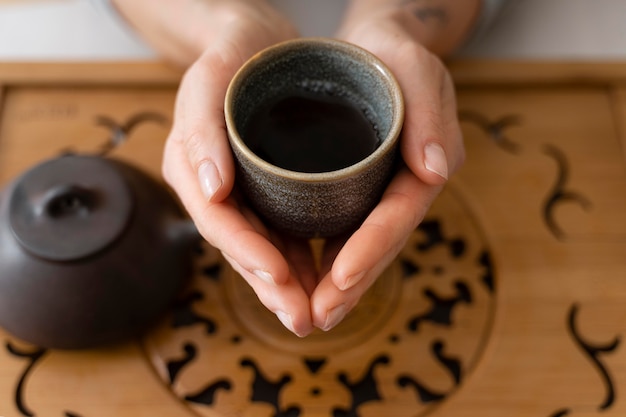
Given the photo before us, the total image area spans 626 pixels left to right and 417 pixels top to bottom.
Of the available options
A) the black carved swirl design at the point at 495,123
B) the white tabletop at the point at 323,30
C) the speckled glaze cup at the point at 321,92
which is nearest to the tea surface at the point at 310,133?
the speckled glaze cup at the point at 321,92

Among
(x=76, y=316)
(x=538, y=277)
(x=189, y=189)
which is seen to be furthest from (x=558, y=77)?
(x=76, y=316)

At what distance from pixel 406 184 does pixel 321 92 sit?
99 millimetres

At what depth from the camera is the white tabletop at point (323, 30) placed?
2.61 ft

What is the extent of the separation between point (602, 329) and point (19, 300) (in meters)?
0.53

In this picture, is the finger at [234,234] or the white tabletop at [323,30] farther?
the white tabletop at [323,30]

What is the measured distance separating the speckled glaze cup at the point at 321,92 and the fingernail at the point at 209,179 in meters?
0.02

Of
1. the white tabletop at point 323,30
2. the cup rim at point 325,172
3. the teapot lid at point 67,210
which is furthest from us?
the white tabletop at point 323,30

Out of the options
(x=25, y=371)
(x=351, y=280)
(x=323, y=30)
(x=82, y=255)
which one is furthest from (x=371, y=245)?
(x=323, y=30)

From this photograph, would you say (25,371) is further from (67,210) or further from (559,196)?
(559,196)

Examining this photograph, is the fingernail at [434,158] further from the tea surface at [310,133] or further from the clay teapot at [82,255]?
the clay teapot at [82,255]

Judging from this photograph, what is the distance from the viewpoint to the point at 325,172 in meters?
0.42

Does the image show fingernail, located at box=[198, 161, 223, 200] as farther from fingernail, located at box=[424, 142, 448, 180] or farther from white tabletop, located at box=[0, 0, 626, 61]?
white tabletop, located at box=[0, 0, 626, 61]

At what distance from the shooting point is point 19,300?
0.53m

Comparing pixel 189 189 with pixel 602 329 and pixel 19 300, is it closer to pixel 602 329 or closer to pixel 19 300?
pixel 19 300
